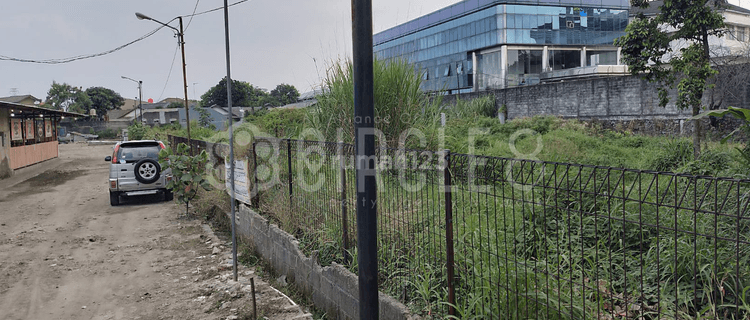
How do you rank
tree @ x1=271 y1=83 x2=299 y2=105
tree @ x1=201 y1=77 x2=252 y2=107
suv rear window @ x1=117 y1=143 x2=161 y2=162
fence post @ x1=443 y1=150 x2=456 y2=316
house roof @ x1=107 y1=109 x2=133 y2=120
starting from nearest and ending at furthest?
fence post @ x1=443 y1=150 x2=456 y2=316 < suv rear window @ x1=117 y1=143 x2=161 y2=162 < tree @ x1=201 y1=77 x2=252 y2=107 < tree @ x1=271 y1=83 x2=299 y2=105 < house roof @ x1=107 y1=109 x2=133 y2=120

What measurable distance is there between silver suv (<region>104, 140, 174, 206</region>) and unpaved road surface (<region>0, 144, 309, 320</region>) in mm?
398

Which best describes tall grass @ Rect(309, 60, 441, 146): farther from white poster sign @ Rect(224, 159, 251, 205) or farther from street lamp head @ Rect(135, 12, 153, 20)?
street lamp head @ Rect(135, 12, 153, 20)

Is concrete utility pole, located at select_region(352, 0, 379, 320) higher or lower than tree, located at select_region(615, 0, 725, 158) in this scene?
lower

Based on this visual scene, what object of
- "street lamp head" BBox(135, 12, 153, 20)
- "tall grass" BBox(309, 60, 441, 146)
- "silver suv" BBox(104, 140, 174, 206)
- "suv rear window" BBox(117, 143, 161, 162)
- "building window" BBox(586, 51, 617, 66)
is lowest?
"silver suv" BBox(104, 140, 174, 206)

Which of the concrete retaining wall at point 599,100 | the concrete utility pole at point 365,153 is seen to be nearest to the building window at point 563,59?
the concrete retaining wall at point 599,100

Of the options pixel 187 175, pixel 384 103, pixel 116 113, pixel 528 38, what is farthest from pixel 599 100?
pixel 116 113

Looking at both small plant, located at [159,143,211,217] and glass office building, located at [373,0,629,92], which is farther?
glass office building, located at [373,0,629,92]

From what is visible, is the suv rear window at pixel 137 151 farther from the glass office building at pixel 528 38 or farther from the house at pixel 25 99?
the house at pixel 25 99

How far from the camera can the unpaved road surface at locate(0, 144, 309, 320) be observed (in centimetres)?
561

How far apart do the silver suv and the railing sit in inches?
272

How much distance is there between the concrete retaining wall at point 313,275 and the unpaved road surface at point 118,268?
0.96ft

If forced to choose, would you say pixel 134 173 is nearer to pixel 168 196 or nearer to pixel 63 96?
pixel 168 196

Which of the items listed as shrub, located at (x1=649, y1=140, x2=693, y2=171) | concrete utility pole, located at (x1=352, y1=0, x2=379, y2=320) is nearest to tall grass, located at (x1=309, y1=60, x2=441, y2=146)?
shrub, located at (x1=649, y1=140, x2=693, y2=171)

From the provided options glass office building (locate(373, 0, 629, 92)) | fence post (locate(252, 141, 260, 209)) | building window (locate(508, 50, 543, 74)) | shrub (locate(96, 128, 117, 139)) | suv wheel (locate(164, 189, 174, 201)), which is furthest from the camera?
shrub (locate(96, 128, 117, 139))
